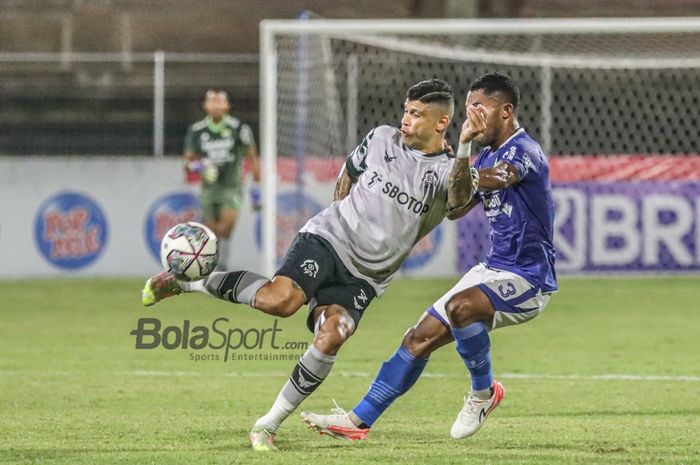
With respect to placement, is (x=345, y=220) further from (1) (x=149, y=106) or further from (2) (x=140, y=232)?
(1) (x=149, y=106)

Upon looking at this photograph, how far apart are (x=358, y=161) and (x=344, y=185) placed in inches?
6.0

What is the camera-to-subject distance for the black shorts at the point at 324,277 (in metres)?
6.54

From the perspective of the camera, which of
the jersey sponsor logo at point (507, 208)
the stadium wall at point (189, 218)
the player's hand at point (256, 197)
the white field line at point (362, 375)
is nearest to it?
the jersey sponsor logo at point (507, 208)

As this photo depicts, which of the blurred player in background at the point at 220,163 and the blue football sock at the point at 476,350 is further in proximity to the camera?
the blurred player in background at the point at 220,163

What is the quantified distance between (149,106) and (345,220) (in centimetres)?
1508

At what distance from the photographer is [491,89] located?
22.8 ft

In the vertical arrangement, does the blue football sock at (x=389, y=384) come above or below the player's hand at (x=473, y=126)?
below

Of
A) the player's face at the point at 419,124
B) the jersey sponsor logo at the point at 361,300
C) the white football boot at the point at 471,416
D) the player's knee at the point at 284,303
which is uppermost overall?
the player's face at the point at 419,124

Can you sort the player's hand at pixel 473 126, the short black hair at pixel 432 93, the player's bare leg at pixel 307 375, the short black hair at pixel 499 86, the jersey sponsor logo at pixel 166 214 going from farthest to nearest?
the jersey sponsor logo at pixel 166 214
the short black hair at pixel 499 86
the short black hair at pixel 432 93
the player's bare leg at pixel 307 375
the player's hand at pixel 473 126

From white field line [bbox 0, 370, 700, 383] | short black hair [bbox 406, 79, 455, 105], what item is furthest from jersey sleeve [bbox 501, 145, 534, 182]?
white field line [bbox 0, 370, 700, 383]

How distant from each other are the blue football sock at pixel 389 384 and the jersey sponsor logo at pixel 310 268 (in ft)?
1.96

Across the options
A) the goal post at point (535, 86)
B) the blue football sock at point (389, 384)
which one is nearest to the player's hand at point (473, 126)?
the blue football sock at point (389, 384)

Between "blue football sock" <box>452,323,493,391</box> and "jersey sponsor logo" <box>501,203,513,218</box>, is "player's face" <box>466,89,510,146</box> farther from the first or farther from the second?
"blue football sock" <box>452,323,493,391</box>

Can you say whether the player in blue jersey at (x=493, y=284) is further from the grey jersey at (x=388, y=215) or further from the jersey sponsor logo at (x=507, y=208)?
the grey jersey at (x=388, y=215)
